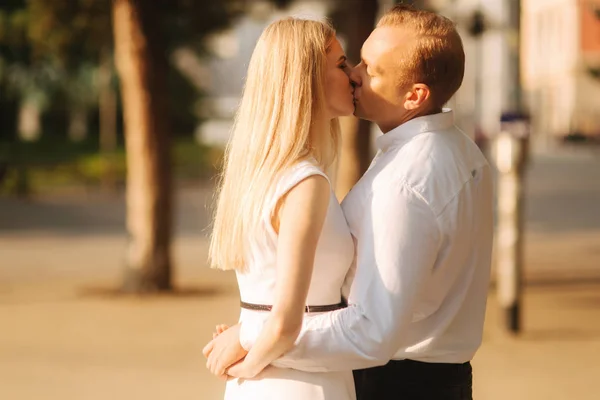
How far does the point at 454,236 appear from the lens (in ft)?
8.51

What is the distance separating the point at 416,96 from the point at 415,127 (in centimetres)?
7

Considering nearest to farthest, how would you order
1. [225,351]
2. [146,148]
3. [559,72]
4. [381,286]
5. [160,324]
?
[381,286] → [225,351] → [160,324] → [146,148] → [559,72]

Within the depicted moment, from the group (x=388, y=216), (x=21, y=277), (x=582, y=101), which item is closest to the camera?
(x=388, y=216)

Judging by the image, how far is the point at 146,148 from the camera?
11.9 meters

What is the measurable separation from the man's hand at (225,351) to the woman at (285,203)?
0.03 metres

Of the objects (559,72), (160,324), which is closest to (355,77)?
(160,324)

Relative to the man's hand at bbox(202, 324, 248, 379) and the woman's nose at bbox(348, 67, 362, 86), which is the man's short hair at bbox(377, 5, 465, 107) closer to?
the woman's nose at bbox(348, 67, 362, 86)

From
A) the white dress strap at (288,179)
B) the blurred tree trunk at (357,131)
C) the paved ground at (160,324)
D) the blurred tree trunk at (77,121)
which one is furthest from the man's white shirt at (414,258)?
the blurred tree trunk at (77,121)

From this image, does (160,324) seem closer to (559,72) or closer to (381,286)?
(381,286)

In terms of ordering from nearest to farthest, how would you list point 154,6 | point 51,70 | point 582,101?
point 154,6 < point 51,70 < point 582,101

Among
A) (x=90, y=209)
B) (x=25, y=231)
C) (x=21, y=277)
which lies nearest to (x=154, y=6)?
(x=21, y=277)

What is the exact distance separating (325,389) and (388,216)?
0.44 m

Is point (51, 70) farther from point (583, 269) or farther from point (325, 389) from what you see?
point (325, 389)

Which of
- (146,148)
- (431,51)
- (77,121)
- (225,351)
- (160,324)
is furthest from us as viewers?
(77,121)
